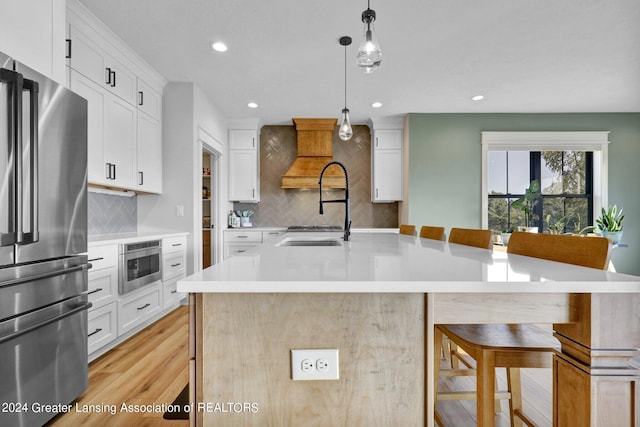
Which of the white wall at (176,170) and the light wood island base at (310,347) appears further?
the white wall at (176,170)

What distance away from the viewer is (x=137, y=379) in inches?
77.5

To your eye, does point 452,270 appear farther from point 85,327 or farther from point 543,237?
point 85,327

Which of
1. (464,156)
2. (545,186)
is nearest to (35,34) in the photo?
(464,156)

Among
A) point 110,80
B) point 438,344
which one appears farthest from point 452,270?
point 110,80

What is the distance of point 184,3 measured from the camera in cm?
222

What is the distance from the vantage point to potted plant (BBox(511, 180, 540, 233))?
14.5 feet

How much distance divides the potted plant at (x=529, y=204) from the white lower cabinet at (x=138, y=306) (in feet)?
14.7

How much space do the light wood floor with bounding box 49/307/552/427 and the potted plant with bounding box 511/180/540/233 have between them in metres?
2.85

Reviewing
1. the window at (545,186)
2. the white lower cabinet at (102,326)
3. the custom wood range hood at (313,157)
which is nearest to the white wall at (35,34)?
the white lower cabinet at (102,326)

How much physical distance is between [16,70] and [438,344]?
218 cm

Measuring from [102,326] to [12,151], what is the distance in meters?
1.48

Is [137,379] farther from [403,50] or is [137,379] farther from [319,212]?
[403,50]

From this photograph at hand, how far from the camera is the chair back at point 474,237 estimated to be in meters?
1.64

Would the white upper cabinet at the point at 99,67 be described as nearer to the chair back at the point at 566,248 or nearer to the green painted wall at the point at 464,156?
the chair back at the point at 566,248
